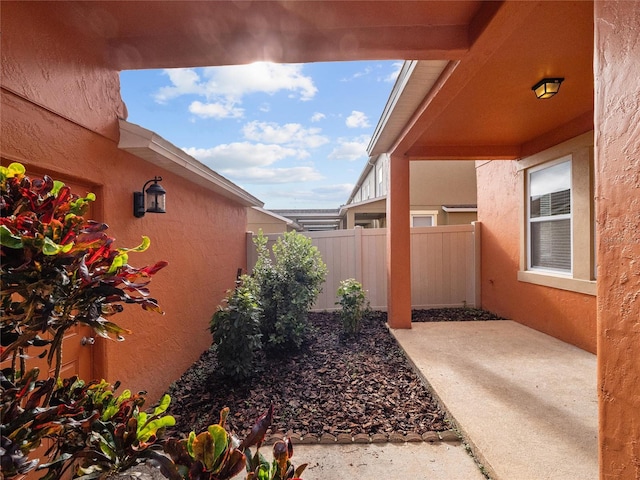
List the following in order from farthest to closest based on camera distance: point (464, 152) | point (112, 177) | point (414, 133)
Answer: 1. point (464, 152)
2. point (414, 133)
3. point (112, 177)

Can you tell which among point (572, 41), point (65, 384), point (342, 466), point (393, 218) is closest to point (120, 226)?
point (65, 384)

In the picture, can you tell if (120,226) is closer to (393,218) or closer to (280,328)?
(280,328)

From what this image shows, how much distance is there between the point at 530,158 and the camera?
4.98 meters

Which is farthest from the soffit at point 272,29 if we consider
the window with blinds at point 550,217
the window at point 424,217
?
the window at point 424,217

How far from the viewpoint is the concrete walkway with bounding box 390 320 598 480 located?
206cm

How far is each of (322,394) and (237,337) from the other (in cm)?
111

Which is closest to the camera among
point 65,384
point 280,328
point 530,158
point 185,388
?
point 65,384

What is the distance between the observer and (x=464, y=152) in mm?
5160

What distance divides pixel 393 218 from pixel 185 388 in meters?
3.80

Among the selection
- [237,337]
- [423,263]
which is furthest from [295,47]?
[423,263]

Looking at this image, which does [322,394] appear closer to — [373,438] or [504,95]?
[373,438]

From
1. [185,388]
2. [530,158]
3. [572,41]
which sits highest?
[572,41]

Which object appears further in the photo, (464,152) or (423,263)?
(423,263)

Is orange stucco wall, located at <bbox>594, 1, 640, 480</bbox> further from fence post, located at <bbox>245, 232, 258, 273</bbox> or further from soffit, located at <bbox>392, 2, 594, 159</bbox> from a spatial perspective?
fence post, located at <bbox>245, 232, 258, 273</bbox>
